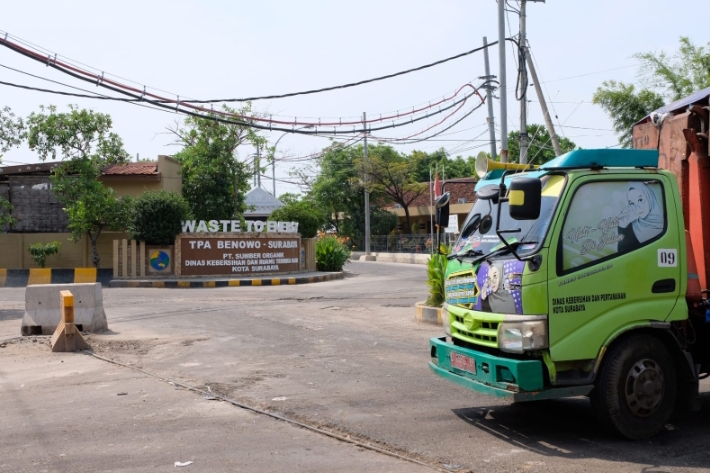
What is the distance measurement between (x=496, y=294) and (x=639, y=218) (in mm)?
1408

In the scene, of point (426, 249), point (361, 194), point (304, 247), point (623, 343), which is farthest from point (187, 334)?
point (361, 194)

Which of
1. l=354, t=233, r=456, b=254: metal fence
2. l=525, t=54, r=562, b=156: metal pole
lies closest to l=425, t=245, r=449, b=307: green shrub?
l=525, t=54, r=562, b=156: metal pole

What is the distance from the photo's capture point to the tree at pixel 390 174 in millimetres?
50250

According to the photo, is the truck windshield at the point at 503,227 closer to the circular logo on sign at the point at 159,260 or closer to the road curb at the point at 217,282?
the road curb at the point at 217,282

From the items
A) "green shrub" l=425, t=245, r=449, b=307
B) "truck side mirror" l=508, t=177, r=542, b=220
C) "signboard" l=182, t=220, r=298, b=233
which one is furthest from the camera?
"signboard" l=182, t=220, r=298, b=233

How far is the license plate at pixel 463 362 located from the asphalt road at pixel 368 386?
57cm

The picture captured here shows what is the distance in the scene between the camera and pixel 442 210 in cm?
788

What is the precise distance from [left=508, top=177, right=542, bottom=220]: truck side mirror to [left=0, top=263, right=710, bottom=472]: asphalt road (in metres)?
1.93

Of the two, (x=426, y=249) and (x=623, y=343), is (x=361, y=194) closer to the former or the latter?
(x=426, y=249)

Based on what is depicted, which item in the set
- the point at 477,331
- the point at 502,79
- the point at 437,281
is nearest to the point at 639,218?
the point at 477,331

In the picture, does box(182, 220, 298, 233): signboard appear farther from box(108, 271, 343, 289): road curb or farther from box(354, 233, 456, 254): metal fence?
box(354, 233, 456, 254): metal fence

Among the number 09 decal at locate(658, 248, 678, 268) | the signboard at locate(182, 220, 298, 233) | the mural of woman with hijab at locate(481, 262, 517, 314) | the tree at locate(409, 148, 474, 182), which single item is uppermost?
the tree at locate(409, 148, 474, 182)

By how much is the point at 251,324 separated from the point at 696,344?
369 inches

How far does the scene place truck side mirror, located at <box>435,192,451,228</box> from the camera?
25.3 ft
